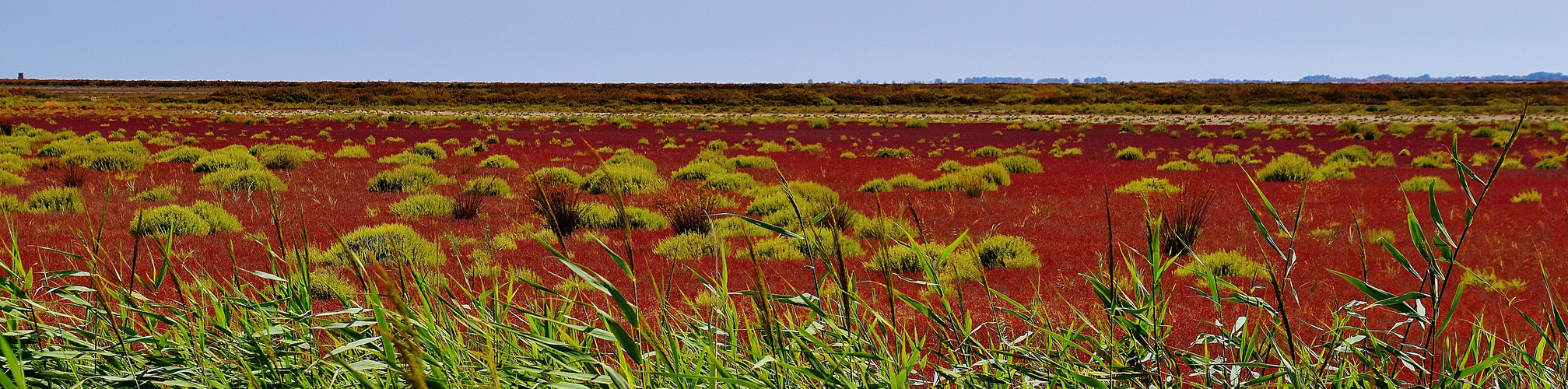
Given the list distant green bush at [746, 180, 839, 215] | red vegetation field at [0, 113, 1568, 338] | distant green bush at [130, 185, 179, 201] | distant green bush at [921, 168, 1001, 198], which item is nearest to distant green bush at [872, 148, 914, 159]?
red vegetation field at [0, 113, 1568, 338]

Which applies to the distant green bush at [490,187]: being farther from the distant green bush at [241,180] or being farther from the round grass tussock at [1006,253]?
the round grass tussock at [1006,253]

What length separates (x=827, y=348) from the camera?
1.72 metres

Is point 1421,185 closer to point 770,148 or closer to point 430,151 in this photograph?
point 770,148

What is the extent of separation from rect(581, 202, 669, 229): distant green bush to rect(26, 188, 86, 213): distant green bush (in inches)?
190

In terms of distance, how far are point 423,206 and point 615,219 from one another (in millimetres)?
2229

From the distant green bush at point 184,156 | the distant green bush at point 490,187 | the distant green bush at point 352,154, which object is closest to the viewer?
the distant green bush at point 490,187

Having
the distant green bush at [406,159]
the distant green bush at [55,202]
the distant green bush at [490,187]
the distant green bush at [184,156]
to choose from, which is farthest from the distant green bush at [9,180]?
the distant green bush at [490,187]

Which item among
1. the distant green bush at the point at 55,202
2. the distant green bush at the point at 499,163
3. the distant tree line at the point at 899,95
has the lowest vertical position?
the distant tree line at the point at 899,95

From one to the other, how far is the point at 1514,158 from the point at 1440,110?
3983 cm

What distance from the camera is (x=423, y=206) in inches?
355

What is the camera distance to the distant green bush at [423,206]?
28.9 ft

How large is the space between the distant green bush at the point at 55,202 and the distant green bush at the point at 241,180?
145cm

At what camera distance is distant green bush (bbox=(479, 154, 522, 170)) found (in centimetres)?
1432

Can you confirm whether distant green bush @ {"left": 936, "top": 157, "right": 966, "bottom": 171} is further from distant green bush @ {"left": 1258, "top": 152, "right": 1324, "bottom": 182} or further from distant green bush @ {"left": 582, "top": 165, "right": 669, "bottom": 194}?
distant green bush @ {"left": 582, "top": 165, "right": 669, "bottom": 194}
